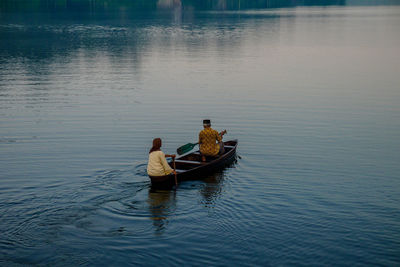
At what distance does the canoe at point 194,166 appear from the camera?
1878 centimetres

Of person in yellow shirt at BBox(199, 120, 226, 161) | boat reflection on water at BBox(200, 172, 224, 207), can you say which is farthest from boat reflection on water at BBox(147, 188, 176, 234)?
person in yellow shirt at BBox(199, 120, 226, 161)

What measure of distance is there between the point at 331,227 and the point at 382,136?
41.5 feet

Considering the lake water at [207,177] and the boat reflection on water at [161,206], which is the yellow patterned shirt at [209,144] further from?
the boat reflection on water at [161,206]

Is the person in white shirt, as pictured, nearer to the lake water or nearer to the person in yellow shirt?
the lake water

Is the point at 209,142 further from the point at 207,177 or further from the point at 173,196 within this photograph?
the point at 173,196

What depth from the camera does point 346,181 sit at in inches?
791

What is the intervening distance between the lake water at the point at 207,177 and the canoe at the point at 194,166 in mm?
416

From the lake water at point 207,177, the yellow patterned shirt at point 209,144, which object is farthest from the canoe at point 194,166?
the lake water at point 207,177

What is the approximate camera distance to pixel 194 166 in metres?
20.7

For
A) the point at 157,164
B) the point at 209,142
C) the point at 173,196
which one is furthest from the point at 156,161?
the point at 209,142

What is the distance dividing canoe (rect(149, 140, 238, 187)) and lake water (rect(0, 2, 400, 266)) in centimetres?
42

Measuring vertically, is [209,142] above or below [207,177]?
above

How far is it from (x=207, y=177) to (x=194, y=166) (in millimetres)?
735

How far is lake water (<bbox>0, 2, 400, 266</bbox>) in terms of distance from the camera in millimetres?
14359
